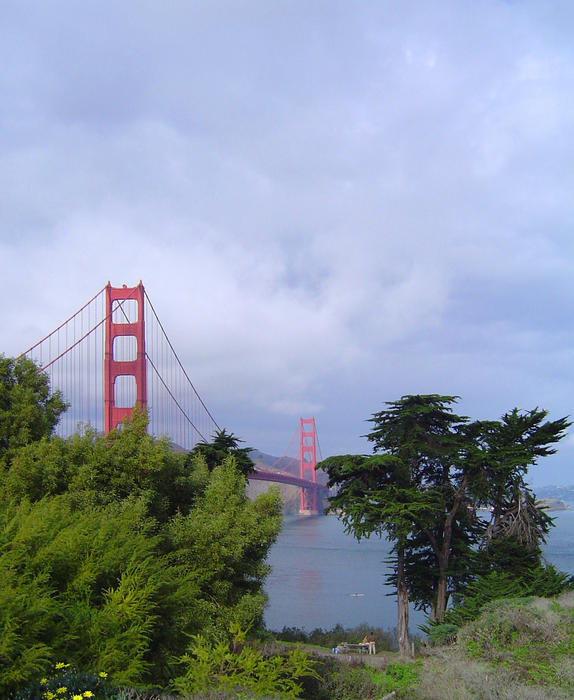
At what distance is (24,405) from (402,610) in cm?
1347

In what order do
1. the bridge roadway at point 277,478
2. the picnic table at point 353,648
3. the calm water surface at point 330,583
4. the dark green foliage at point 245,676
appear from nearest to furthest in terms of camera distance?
the dark green foliage at point 245,676 < the picnic table at point 353,648 < the calm water surface at point 330,583 < the bridge roadway at point 277,478

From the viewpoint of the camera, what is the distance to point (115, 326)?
37219 mm

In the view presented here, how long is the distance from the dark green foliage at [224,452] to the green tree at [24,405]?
5.51 meters

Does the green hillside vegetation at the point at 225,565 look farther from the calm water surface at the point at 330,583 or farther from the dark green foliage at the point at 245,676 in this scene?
the calm water surface at the point at 330,583

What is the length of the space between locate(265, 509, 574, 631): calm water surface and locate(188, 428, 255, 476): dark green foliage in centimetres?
442

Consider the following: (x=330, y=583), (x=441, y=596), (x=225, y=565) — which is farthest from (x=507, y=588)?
(x=330, y=583)

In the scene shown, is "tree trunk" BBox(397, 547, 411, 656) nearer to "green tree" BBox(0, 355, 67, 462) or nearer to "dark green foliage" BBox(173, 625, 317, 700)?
"green tree" BBox(0, 355, 67, 462)

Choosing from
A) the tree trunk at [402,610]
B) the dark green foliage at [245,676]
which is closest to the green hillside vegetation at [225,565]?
Result: the dark green foliage at [245,676]

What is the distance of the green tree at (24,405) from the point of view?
59.9ft

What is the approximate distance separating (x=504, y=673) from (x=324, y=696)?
3248mm

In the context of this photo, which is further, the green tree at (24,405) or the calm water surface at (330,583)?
the calm water surface at (330,583)

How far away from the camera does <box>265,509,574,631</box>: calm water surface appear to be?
32.0 metres

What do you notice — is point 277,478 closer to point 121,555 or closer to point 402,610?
point 402,610

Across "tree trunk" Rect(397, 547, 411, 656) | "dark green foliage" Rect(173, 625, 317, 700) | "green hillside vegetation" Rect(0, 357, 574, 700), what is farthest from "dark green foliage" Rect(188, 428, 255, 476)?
"dark green foliage" Rect(173, 625, 317, 700)
